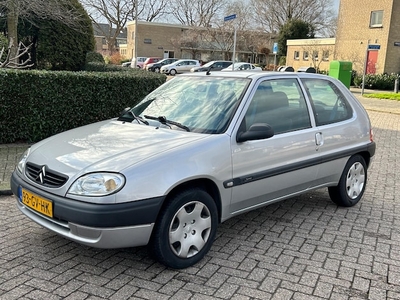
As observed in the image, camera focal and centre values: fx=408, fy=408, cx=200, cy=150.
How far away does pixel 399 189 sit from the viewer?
6266mm

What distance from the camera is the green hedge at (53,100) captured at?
287 inches

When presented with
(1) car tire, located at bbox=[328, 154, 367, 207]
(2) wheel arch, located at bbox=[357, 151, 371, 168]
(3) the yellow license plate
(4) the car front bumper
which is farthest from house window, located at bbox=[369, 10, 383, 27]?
(3) the yellow license plate

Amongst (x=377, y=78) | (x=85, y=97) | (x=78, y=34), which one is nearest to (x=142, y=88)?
(x=85, y=97)

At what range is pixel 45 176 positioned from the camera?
3373 millimetres

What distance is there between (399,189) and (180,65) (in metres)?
35.7

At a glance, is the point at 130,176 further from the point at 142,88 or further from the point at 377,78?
the point at 377,78

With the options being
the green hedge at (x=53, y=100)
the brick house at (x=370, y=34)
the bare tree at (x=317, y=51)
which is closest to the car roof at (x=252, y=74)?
the green hedge at (x=53, y=100)

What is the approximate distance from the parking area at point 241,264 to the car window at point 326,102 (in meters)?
1.21

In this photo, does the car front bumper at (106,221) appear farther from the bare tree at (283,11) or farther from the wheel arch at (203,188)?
the bare tree at (283,11)

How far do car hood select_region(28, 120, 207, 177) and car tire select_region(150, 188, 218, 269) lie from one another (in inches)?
18.2

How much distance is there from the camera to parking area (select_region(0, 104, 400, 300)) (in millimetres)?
3156

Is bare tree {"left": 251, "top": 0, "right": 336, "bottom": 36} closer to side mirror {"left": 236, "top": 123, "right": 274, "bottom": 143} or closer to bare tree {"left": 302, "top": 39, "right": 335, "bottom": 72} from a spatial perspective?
bare tree {"left": 302, "top": 39, "right": 335, "bottom": 72}

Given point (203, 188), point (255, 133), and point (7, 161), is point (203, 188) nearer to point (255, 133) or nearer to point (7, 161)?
point (255, 133)

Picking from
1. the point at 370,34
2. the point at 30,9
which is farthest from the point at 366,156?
the point at 370,34
